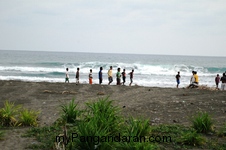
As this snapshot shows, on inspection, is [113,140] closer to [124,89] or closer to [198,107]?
[198,107]

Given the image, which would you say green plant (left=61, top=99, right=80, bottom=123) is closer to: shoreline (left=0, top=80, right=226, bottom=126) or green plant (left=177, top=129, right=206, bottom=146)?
shoreline (left=0, top=80, right=226, bottom=126)

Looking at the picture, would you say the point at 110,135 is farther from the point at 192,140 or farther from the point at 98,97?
the point at 98,97

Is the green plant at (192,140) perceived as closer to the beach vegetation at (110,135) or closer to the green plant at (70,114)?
the beach vegetation at (110,135)

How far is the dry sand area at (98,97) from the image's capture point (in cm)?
850

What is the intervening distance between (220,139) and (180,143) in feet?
3.92

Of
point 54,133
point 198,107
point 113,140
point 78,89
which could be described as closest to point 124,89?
point 78,89

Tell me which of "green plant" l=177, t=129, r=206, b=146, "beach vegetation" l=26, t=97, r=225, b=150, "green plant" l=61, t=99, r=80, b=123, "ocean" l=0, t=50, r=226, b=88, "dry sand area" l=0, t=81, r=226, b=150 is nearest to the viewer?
"beach vegetation" l=26, t=97, r=225, b=150

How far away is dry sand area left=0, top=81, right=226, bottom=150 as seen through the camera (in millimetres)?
8500

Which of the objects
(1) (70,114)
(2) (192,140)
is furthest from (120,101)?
(2) (192,140)

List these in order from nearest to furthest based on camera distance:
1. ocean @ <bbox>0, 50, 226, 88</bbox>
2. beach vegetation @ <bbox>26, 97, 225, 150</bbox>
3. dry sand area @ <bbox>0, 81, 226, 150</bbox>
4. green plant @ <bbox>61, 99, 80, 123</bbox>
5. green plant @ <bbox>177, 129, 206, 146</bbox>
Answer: beach vegetation @ <bbox>26, 97, 225, 150</bbox> < green plant @ <bbox>177, 129, 206, 146</bbox> < green plant @ <bbox>61, 99, 80, 123</bbox> < dry sand area @ <bbox>0, 81, 226, 150</bbox> < ocean @ <bbox>0, 50, 226, 88</bbox>

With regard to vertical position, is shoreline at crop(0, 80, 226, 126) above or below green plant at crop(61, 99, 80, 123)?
below

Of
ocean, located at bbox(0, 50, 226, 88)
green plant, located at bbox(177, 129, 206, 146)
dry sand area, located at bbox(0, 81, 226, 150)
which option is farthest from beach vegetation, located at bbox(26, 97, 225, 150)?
ocean, located at bbox(0, 50, 226, 88)

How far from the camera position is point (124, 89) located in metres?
17.2

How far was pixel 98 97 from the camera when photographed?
42.4 feet
